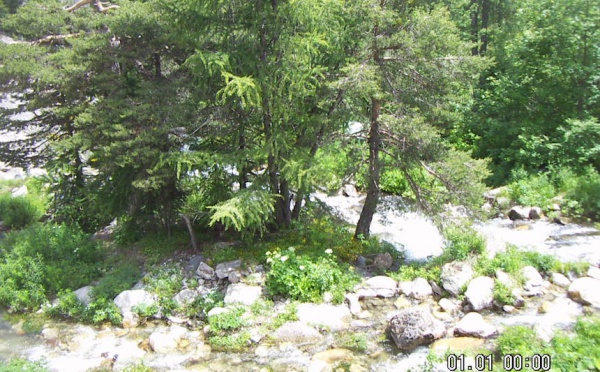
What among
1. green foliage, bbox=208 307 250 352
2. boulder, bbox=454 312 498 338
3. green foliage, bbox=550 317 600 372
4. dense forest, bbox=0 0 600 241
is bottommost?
green foliage, bbox=208 307 250 352

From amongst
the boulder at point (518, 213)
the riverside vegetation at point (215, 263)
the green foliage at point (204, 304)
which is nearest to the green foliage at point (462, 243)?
the riverside vegetation at point (215, 263)

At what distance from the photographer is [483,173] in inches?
389

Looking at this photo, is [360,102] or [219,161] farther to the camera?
[360,102]

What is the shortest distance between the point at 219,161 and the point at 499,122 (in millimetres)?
12048

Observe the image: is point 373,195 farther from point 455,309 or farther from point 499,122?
Result: point 499,122

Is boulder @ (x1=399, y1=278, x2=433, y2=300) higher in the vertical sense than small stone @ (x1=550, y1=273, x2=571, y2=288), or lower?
lower

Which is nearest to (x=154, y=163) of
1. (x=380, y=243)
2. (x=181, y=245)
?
(x=181, y=245)

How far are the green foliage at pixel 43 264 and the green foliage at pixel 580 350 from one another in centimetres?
987

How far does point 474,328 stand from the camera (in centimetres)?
795

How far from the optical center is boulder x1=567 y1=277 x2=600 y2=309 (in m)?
8.59
